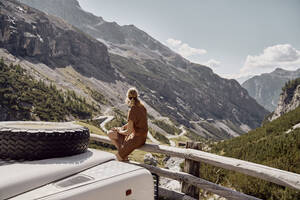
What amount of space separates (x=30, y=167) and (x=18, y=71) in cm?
12259

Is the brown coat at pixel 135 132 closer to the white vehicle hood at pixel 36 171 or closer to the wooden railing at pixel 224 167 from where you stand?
the wooden railing at pixel 224 167

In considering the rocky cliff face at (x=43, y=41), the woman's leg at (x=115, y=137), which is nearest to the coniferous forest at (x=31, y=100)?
the rocky cliff face at (x=43, y=41)

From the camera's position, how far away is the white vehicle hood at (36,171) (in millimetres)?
1613

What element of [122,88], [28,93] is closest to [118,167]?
[28,93]

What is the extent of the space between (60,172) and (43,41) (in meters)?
167

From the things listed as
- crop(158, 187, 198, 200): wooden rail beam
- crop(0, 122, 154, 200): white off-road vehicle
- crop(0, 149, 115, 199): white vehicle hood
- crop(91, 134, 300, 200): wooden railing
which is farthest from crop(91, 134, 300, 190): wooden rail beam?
crop(0, 149, 115, 199): white vehicle hood

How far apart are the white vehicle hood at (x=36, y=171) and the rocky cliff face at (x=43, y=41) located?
148064 millimetres

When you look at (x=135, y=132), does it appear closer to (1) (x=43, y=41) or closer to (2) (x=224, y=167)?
(2) (x=224, y=167)

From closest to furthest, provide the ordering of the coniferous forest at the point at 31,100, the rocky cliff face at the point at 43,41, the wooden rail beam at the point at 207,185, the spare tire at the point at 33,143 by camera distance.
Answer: the spare tire at the point at 33,143
the wooden rail beam at the point at 207,185
the coniferous forest at the point at 31,100
the rocky cliff face at the point at 43,41

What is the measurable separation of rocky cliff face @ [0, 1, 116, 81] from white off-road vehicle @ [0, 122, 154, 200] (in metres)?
148

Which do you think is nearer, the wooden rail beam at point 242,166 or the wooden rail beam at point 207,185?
the wooden rail beam at point 242,166

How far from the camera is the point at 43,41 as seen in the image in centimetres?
14900

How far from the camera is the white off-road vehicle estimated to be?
167cm

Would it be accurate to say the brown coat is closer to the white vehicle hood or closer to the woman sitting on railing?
the woman sitting on railing
